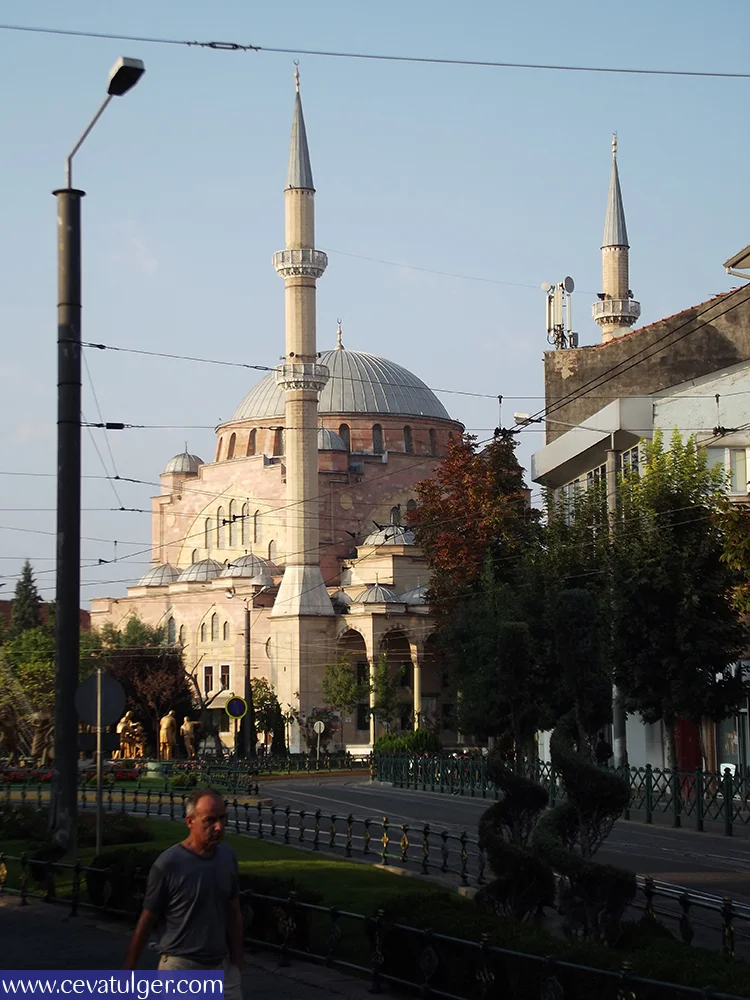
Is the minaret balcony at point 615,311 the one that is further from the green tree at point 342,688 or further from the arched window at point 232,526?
the arched window at point 232,526

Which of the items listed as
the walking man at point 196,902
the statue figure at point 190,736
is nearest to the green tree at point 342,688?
the statue figure at point 190,736

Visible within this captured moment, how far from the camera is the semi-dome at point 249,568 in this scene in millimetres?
78719

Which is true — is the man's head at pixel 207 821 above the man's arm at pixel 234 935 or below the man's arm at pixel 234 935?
above

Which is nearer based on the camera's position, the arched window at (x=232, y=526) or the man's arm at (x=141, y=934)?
the man's arm at (x=141, y=934)

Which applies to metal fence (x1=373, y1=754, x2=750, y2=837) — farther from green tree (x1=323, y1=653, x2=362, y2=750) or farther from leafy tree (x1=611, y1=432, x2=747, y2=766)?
green tree (x1=323, y1=653, x2=362, y2=750)

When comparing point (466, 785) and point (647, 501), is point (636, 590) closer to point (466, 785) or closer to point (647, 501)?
point (647, 501)

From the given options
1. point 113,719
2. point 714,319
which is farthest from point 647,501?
point 113,719

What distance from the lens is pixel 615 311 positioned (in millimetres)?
65750

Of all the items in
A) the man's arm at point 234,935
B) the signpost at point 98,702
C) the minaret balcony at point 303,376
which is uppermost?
the minaret balcony at point 303,376

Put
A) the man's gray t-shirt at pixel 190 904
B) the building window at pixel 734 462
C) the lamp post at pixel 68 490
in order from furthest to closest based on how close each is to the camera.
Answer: the building window at pixel 734 462, the lamp post at pixel 68 490, the man's gray t-shirt at pixel 190 904

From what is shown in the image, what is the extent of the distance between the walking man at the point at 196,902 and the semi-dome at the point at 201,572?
75.1 meters

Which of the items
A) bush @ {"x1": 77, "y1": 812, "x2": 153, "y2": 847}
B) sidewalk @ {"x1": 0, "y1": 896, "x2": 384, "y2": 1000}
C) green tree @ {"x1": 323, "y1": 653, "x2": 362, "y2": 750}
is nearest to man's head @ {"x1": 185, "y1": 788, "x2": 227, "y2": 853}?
sidewalk @ {"x1": 0, "y1": 896, "x2": 384, "y2": 1000}

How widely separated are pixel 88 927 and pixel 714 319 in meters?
30.8

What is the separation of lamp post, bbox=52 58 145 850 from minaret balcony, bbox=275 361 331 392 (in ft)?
166
